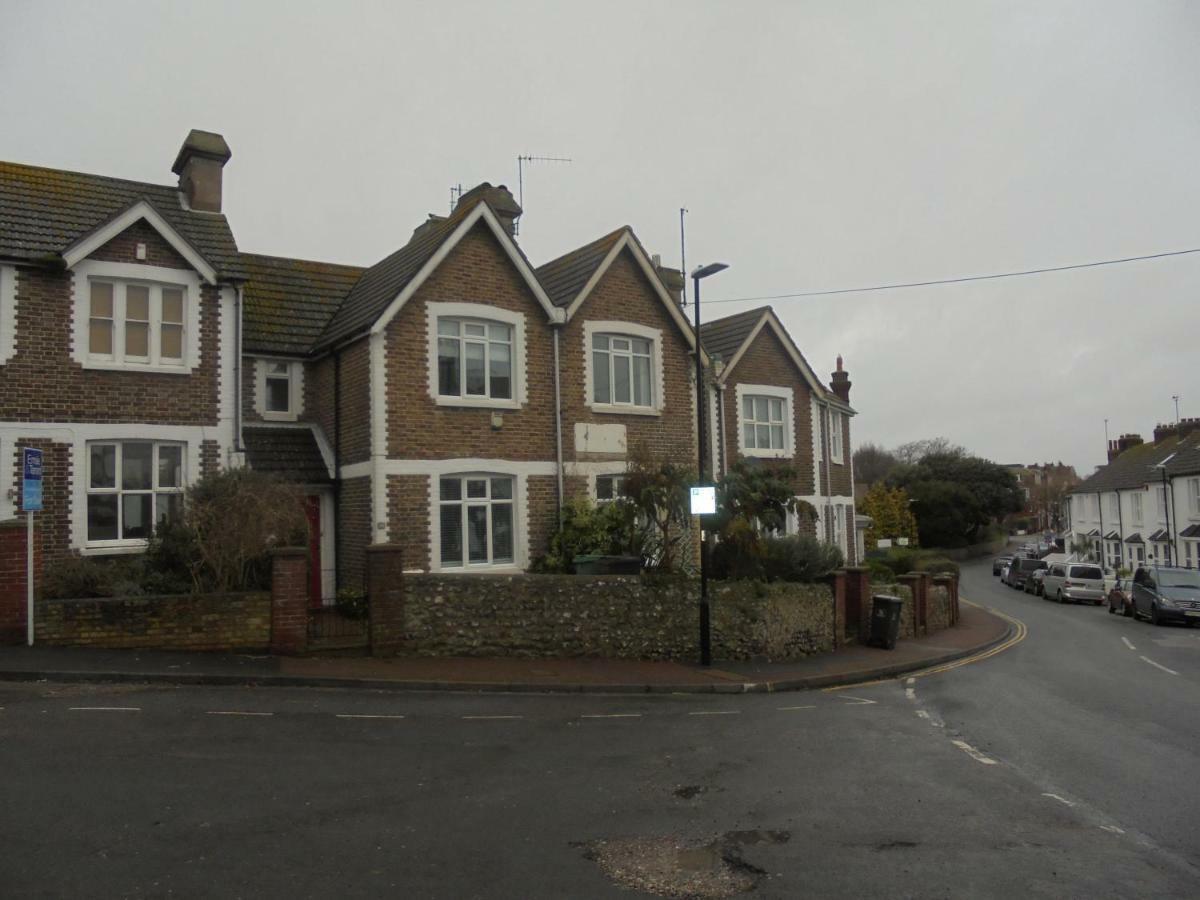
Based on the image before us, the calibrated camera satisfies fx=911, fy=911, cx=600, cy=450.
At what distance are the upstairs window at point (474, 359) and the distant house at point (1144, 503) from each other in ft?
137

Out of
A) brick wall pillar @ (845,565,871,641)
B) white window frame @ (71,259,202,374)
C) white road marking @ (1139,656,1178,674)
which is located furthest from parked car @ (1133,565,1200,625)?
white window frame @ (71,259,202,374)

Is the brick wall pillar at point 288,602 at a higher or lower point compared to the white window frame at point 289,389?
lower

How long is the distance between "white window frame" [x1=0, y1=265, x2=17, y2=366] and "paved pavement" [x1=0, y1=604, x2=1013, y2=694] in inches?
226

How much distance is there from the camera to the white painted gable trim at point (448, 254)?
17.7 meters

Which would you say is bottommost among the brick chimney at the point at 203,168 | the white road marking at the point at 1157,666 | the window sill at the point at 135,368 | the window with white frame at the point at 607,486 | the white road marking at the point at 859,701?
the white road marking at the point at 1157,666

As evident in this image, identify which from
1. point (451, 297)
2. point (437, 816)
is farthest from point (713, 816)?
point (451, 297)

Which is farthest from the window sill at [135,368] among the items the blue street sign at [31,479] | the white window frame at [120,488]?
the blue street sign at [31,479]

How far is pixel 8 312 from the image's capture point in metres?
15.8

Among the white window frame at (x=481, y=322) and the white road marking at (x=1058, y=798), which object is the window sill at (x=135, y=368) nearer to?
the white window frame at (x=481, y=322)

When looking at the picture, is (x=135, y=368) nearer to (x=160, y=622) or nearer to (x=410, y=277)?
(x=410, y=277)

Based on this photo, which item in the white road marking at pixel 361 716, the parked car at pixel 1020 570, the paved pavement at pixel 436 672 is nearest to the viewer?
the white road marking at pixel 361 716

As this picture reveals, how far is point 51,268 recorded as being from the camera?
16.2m

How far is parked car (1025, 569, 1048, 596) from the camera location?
152ft

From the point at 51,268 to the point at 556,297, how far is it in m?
10.0
